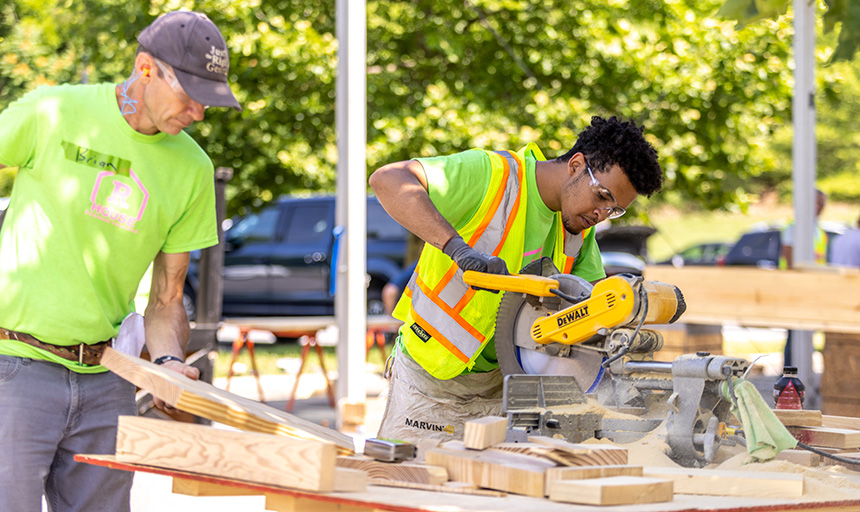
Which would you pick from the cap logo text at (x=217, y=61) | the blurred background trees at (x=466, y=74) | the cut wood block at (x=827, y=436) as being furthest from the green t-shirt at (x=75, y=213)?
the blurred background trees at (x=466, y=74)

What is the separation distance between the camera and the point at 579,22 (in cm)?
955

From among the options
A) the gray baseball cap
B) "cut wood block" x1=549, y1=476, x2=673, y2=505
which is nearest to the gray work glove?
the gray baseball cap

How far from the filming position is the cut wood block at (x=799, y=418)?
266 centimetres

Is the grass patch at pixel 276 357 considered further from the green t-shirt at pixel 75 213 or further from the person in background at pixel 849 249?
the green t-shirt at pixel 75 213

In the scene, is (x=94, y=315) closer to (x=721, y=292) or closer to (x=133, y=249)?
(x=133, y=249)

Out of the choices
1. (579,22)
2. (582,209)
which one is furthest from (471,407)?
(579,22)

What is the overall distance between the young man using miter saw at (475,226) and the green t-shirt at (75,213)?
2.26 ft

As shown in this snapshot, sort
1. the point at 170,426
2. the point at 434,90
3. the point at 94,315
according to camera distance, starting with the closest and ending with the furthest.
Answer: the point at 170,426, the point at 94,315, the point at 434,90

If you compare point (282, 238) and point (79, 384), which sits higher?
point (282, 238)

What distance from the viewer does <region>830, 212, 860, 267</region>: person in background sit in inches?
338

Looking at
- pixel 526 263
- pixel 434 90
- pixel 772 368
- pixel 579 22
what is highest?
pixel 579 22

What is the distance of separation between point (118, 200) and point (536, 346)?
126 centimetres

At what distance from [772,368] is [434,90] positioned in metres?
5.38

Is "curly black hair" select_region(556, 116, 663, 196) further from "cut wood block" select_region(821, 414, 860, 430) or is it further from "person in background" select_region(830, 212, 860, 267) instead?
"person in background" select_region(830, 212, 860, 267)
